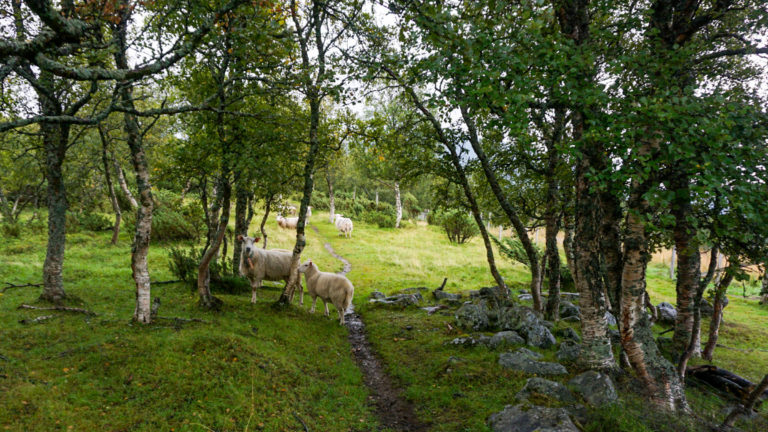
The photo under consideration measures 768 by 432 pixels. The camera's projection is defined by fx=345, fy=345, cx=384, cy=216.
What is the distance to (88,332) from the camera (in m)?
8.38

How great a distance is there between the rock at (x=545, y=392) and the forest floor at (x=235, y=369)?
0.36 m

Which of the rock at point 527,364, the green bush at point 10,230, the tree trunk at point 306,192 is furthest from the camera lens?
the green bush at point 10,230

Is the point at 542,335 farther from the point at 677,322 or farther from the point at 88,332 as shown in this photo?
the point at 88,332

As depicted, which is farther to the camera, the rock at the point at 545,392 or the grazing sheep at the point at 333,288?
the grazing sheep at the point at 333,288

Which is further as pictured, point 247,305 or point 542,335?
point 247,305

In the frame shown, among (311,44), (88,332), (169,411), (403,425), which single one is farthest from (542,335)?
(311,44)

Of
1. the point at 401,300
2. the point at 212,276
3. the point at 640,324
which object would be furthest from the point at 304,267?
the point at 640,324

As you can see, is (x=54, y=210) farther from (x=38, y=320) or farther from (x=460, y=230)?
(x=460, y=230)

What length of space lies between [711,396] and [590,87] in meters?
8.89

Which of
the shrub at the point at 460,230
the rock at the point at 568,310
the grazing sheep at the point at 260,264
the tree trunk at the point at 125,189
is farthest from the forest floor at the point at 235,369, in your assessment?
the shrub at the point at 460,230

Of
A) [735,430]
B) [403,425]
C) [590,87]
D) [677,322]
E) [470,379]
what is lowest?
[403,425]

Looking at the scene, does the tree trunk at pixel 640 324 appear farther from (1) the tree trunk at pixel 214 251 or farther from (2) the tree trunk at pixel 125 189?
(2) the tree trunk at pixel 125 189

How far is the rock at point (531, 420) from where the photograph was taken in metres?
5.76

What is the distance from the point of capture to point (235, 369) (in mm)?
7352
